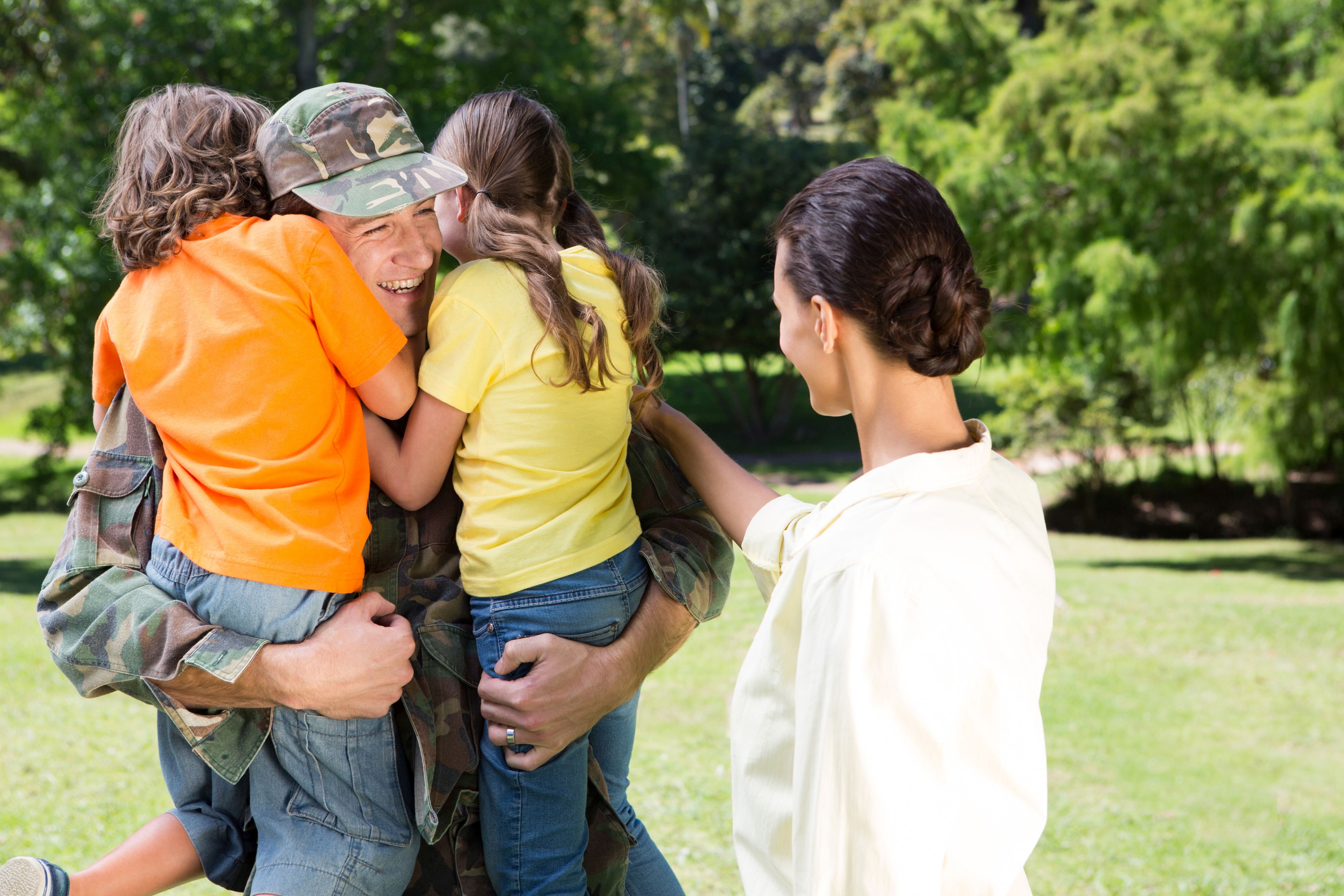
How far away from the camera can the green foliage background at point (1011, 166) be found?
1064 cm

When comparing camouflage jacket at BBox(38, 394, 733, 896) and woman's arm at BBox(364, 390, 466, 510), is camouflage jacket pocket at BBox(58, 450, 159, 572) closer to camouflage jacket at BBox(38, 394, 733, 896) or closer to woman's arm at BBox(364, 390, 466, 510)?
camouflage jacket at BBox(38, 394, 733, 896)

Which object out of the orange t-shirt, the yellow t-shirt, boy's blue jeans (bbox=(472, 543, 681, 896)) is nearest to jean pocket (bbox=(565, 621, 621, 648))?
boy's blue jeans (bbox=(472, 543, 681, 896))

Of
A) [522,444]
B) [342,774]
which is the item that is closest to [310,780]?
[342,774]

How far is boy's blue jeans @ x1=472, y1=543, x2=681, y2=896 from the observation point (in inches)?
73.4

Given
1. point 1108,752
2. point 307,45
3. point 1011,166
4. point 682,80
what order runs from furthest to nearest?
point 682,80 < point 307,45 < point 1011,166 < point 1108,752

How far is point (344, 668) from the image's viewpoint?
A: 1.69 meters

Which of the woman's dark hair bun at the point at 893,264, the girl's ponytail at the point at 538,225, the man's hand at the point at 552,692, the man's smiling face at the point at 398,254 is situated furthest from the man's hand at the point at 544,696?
the woman's dark hair bun at the point at 893,264

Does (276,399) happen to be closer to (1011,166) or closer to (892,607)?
(892,607)

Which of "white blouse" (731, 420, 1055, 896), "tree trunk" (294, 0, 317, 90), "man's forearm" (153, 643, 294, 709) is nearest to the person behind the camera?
"white blouse" (731, 420, 1055, 896)

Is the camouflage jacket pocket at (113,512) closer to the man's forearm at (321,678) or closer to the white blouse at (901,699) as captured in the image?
the man's forearm at (321,678)

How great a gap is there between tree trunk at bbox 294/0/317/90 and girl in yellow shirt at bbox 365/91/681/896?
12952 millimetres

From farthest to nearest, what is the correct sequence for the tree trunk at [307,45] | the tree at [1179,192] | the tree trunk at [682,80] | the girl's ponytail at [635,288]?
1. the tree trunk at [682,80]
2. the tree trunk at [307,45]
3. the tree at [1179,192]
4. the girl's ponytail at [635,288]

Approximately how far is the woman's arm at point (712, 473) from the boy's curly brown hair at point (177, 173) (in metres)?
0.81

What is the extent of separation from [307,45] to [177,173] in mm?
13250
